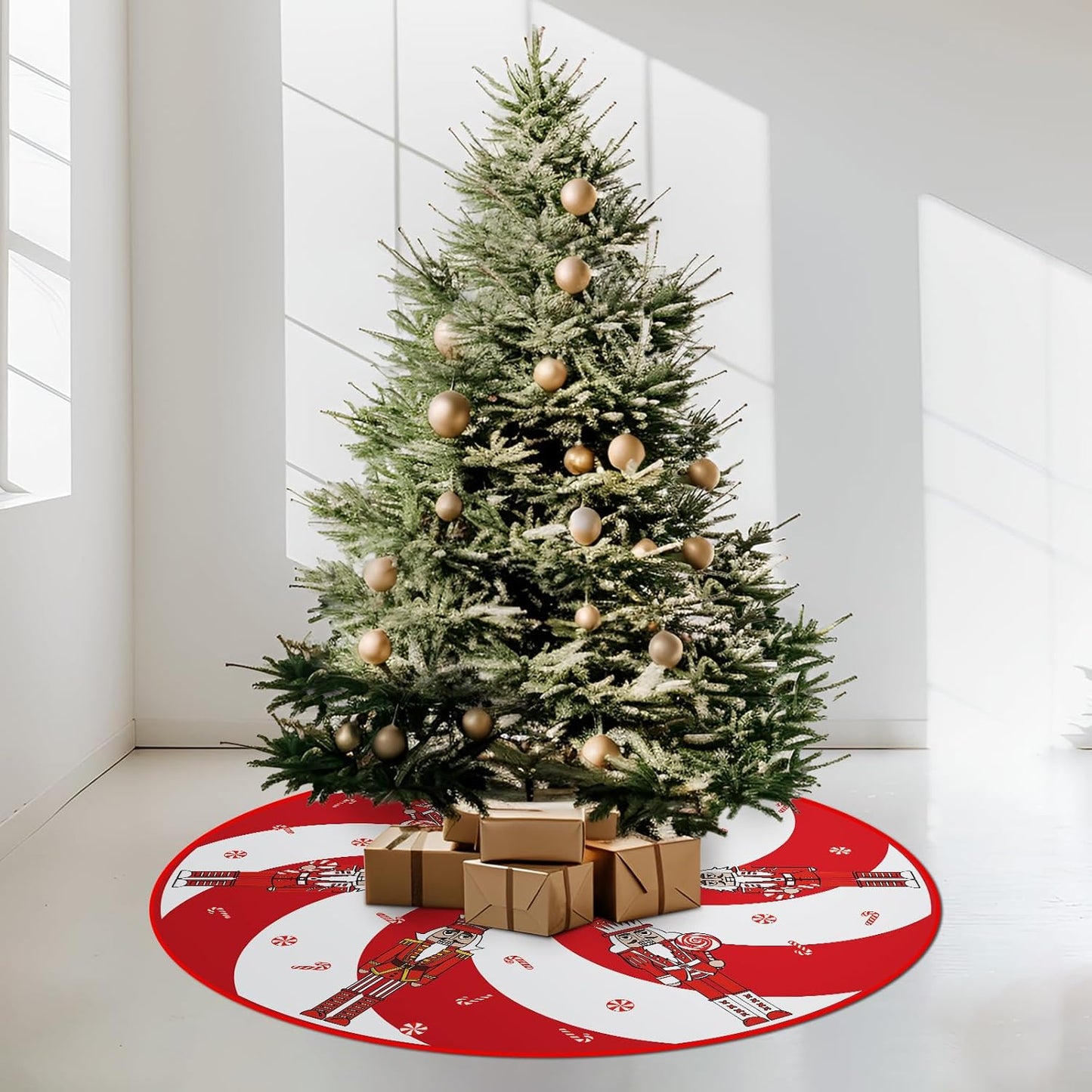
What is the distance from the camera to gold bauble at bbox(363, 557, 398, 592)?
7.84ft

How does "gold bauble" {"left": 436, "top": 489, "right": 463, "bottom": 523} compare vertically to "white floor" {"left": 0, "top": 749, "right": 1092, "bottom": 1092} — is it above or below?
above

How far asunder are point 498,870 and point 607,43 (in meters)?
2.66

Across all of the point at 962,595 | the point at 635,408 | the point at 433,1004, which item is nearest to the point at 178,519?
the point at 635,408

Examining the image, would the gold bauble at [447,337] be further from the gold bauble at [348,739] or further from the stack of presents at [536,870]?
the stack of presents at [536,870]

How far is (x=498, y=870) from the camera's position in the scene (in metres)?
2.20

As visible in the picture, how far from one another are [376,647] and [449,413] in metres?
0.50

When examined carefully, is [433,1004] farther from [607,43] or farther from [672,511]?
[607,43]

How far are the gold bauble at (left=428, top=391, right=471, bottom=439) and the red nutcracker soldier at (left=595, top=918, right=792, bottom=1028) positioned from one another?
3.39ft

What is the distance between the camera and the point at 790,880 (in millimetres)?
2516

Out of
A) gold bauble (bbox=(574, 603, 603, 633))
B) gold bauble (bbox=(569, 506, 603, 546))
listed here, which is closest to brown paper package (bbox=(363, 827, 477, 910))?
gold bauble (bbox=(574, 603, 603, 633))

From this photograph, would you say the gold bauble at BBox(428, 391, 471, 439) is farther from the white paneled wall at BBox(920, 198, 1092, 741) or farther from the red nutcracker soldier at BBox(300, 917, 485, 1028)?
the white paneled wall at BBox(920, 198, 1092, 741)

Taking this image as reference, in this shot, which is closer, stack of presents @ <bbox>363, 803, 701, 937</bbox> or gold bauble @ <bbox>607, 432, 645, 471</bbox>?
stack of presents @ <bbox>363, 803, 701, 937</bbox>

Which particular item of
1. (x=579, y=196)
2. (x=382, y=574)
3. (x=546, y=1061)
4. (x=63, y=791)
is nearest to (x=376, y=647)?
(x=382, y=574)

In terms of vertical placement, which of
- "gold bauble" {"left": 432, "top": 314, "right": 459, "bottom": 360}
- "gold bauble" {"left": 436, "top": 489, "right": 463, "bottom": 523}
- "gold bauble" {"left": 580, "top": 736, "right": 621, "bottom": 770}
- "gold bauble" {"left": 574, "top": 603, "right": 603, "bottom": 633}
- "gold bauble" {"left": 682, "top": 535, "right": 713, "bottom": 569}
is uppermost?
"gold bauble" {"left": 432, "top": 314, "right": 459, "bottom": 360}
